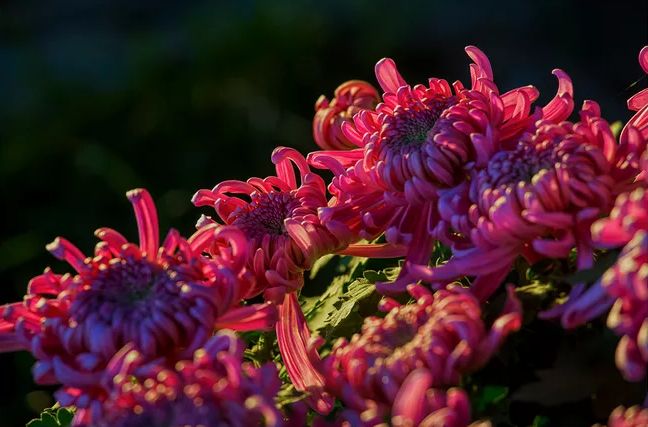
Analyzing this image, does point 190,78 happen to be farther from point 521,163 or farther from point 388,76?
point 521,163

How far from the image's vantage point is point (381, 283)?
665mm

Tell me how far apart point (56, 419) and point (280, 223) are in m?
0.22

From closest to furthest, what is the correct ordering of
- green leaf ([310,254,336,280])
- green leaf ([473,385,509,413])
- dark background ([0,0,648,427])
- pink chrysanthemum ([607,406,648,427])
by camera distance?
pink chrysanthemum ([607,406,648,427]) < green leaf ([473,385,509,413]) < green leaf ([310,254,336,280]) < dark background ([0,0,648,427])

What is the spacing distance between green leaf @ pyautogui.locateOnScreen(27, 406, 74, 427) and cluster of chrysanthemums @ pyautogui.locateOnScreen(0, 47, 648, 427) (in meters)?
0.08

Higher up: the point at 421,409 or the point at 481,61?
the point at 481,61

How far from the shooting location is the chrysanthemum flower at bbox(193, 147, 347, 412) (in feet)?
2.31

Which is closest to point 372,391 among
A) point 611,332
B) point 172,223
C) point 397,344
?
point 397,344

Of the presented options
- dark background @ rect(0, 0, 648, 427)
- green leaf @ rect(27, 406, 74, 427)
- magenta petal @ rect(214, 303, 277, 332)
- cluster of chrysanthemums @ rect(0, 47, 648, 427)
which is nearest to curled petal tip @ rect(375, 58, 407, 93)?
cluster of chrysanthemums @ rect(0, 47, 648, 427)

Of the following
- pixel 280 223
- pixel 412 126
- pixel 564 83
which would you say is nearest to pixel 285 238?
pixel 280 223

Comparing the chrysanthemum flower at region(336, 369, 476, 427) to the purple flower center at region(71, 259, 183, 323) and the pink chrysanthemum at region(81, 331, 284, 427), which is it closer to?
the pink chrysanthemum at region(81, 331, 284, 427)

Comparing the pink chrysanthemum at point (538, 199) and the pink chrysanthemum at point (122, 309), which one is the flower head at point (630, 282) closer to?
the pink chrysanthemum at point (538, 199)

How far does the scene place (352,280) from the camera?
898 mm

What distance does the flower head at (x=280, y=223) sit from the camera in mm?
712

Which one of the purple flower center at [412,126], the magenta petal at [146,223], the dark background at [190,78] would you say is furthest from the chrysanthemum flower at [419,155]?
the dark background at [190,78]
